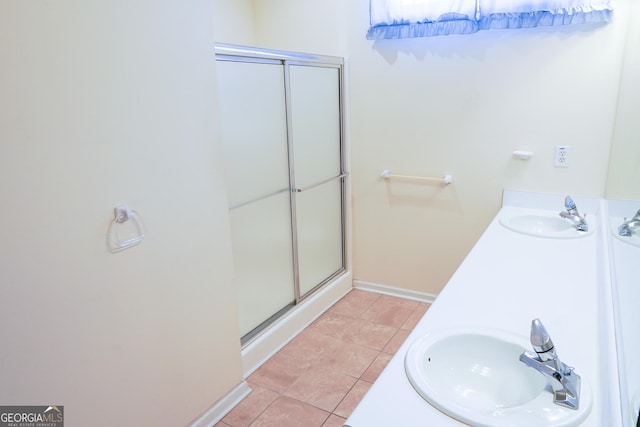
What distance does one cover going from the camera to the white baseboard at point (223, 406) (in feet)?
6.69

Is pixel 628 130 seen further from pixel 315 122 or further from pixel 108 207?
pixel 108 207

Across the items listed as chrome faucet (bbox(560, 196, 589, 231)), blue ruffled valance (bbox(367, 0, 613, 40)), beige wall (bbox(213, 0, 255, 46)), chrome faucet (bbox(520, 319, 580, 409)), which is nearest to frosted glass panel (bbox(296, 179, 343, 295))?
blue ruffled valance (bbox(367, 0, 613, 40))

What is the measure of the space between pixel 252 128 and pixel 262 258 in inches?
27.7

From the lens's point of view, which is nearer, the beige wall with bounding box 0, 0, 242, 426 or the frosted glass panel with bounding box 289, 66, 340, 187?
the beige wall with bounding box 0, 0, 242, 426

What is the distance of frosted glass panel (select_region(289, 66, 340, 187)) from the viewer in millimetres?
2627

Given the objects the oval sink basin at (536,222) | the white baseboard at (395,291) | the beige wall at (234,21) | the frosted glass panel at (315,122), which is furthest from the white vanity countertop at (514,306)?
the beige wall at (234,21)

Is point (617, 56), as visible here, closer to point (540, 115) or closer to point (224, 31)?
point (540, 115)

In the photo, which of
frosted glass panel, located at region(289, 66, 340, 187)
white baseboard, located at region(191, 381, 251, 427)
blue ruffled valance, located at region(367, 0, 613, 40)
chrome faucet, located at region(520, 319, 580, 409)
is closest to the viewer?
chrome faucet, located at region(520, 319, 580, 409)

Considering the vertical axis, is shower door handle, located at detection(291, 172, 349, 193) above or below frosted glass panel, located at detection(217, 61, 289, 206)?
below

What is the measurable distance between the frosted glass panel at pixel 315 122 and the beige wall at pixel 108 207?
0.80m

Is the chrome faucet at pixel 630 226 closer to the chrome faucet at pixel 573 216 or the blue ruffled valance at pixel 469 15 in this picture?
the chrome faucet at pixel 573 216

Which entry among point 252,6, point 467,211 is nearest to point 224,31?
point 252,6

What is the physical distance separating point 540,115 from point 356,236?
1.45m

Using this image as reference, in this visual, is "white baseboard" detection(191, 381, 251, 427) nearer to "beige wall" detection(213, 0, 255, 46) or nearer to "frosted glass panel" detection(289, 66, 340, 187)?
"frosted glass panel" detection(289, 66, 340, 187)
